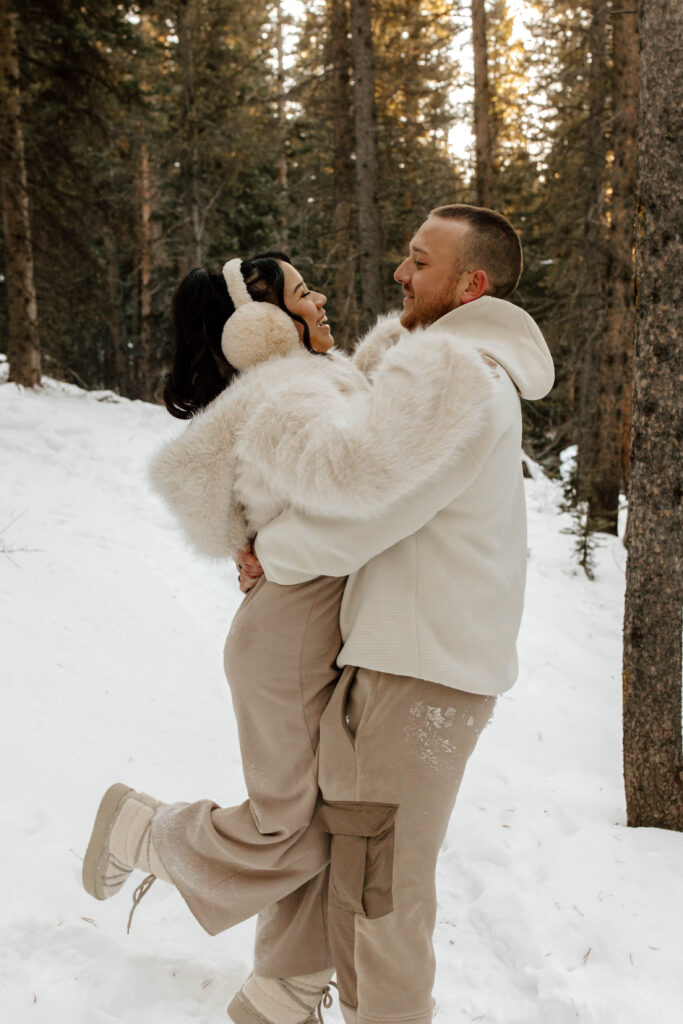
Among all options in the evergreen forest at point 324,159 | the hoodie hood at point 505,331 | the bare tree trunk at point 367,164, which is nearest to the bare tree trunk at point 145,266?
the evergreen forest at point 324,159

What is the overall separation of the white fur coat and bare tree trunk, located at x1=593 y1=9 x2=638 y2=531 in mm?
8357

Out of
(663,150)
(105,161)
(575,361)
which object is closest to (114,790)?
(663,150)

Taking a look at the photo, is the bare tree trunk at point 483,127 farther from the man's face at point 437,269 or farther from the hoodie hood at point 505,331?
the hoodie hood at point 505,331

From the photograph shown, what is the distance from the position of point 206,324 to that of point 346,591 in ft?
3.08

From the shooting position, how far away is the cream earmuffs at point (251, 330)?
7.73 ft

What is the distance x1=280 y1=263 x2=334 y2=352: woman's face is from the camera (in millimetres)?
2451

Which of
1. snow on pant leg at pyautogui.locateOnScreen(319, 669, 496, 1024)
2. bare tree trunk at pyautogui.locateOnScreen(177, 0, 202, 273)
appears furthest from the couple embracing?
bare tree trunk at pyautogui.locateOnScreen(177, 0, 202, 273)

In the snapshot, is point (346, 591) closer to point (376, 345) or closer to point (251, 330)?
point (251, 330)

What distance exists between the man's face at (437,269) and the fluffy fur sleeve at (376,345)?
0.25 meters

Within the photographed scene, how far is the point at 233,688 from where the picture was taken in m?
2.38

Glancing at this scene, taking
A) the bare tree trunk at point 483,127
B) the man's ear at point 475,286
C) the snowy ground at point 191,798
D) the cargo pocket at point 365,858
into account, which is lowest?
the snowy ground at point 191,798

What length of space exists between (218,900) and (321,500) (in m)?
1.24

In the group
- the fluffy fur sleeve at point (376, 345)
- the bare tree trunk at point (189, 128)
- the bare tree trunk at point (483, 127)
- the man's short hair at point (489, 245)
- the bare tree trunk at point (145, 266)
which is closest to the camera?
the man's short hair at point (489, 245)

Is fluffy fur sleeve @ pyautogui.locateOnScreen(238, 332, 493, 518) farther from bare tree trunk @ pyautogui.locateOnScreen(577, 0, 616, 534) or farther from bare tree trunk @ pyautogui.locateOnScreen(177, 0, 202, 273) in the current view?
bare tree trunk @ pyautogui.locateOnScreen(177, 0, 202, 273)
